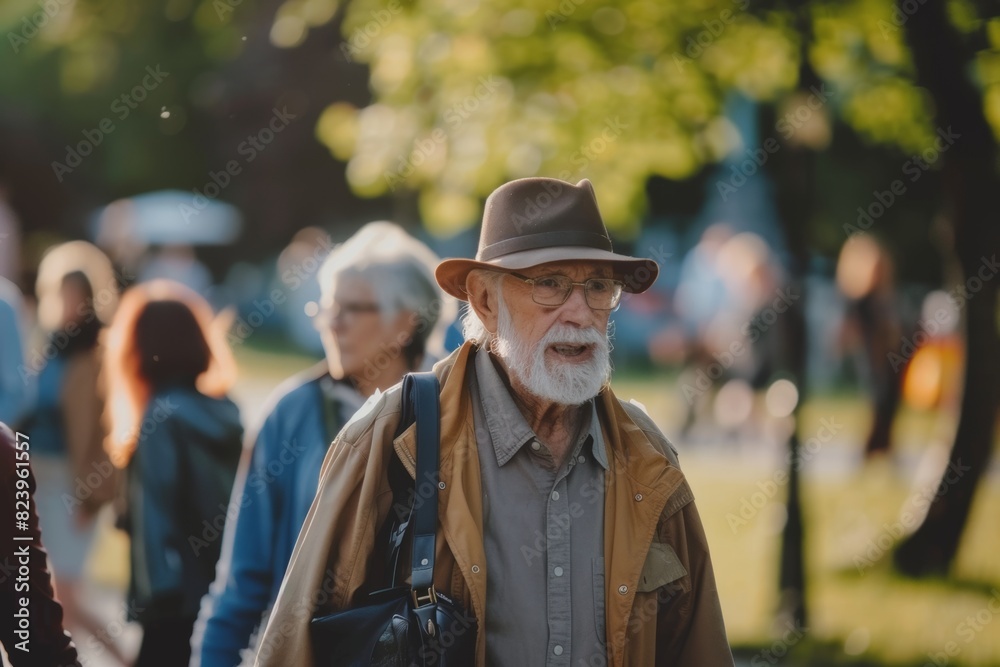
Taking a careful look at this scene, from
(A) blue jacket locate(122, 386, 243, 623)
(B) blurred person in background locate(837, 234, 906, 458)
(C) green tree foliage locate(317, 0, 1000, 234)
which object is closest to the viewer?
(A) blue jacket locate(122, 386, 243, 623)

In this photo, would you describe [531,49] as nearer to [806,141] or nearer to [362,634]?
[806,141]

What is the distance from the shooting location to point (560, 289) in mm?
3533

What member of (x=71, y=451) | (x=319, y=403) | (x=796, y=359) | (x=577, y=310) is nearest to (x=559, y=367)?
(x=577, y=310)

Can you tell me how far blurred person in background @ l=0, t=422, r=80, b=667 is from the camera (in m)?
3.01

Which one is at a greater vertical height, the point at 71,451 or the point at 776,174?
the point at 776,174

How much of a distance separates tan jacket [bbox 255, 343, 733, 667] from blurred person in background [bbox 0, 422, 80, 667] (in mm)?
507

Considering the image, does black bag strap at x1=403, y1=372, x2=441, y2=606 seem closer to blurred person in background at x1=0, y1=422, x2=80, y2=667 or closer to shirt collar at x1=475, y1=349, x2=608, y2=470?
shirt collar at x1=475, y1=349, x2=608, y2=470

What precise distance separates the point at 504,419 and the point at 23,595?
51.1 inches

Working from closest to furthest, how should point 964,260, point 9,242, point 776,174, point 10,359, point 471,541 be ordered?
point 471,541 → point 10,359 → point 964,260 → point 776,174 → point 9,242

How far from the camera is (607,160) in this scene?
8961mm

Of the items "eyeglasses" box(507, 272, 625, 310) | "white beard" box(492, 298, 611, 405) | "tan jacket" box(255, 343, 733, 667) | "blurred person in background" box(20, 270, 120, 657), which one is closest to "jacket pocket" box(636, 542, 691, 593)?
"tan jacket" box(255, 343, 733, 667)

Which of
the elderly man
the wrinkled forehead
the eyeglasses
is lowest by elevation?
the elderly man

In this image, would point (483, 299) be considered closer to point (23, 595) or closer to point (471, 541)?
point (471, 541)

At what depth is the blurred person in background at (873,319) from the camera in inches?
525
